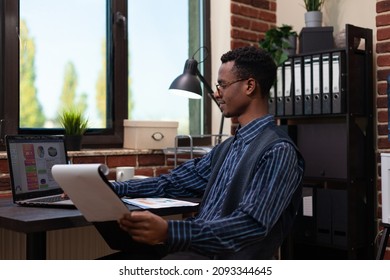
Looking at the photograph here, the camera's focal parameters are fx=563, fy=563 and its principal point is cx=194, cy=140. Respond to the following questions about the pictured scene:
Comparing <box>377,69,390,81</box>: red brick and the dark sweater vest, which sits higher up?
<box>377,69,390,81</box>: red brick

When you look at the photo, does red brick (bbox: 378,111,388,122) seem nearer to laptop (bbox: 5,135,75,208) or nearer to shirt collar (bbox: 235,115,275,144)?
shirt collar (bbox: 235,115,275,144)

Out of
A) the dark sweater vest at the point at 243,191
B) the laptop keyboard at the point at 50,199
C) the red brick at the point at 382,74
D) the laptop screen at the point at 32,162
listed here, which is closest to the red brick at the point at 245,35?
the red brick at the point at 382,74

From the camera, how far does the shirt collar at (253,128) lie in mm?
1570

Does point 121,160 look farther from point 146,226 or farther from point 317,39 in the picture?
point 146,226

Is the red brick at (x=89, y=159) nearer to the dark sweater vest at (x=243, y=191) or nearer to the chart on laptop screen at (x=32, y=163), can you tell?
the chart on laptop screen at (x=32, y=163)

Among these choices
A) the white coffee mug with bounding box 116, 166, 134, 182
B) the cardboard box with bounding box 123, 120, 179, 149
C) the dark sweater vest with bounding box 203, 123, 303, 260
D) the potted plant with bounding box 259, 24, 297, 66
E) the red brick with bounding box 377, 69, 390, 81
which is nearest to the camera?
the dark sweater vest with bounding box 203, 123, 303, 260

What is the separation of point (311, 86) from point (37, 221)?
1.80 meters

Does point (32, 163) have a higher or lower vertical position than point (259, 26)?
lower

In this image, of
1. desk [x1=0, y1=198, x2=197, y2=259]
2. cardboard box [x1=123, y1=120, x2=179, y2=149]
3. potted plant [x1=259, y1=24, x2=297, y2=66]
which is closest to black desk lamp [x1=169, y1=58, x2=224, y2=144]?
cardboard box [x1=123, y1=120, x2=179, y2=149]

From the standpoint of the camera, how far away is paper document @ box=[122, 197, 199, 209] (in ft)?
5.84

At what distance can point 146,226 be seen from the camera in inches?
50.1

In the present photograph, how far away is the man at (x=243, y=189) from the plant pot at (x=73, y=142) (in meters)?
0.93

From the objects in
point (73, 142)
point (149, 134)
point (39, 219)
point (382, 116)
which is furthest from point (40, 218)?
point (382, 116)

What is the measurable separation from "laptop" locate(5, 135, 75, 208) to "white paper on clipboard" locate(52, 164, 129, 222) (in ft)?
1.52
